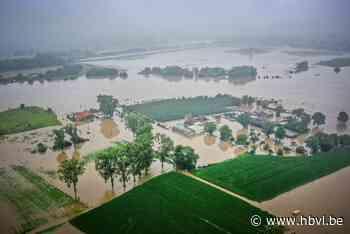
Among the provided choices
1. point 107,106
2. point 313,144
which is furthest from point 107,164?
point 107,106

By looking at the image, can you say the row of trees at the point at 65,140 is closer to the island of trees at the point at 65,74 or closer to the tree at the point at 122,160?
the tree at the point at 122,160

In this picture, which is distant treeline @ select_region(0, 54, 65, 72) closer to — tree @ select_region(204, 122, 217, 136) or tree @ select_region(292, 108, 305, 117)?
tree @ select_region(204, 122, 217, 136)

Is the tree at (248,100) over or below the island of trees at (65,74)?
below

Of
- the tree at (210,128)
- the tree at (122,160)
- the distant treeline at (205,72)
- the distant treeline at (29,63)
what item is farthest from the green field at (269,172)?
the distant treeline at (29,63)

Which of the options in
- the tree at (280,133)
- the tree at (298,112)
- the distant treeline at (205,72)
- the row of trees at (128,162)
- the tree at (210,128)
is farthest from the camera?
the distant treeline at (205,72)

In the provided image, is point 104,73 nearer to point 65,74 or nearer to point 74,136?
A: point 65,74

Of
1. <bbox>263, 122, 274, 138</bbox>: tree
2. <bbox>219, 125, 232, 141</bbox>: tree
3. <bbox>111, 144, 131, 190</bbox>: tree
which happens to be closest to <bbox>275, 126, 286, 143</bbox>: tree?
<bbox>263, 122, 274, 138</bbox>: tree
